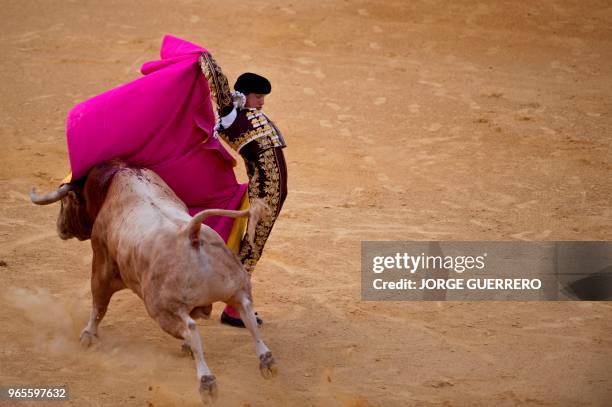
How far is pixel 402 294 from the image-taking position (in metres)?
7.34

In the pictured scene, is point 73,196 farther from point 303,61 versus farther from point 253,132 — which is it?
point 303,61

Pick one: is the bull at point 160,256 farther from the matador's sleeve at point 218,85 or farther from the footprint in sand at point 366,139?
the footprint in sand at point 366,139

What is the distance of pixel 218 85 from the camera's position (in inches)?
239

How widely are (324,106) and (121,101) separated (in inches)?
210

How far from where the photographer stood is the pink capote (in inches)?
244

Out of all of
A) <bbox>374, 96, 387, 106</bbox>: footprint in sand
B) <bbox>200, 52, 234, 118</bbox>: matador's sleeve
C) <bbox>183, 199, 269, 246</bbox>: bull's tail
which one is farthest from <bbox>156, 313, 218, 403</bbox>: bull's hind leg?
<bbox>374, 96, 387, 106</bbox>: footprint in sand

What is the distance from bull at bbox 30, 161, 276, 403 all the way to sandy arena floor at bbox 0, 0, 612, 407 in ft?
1.72

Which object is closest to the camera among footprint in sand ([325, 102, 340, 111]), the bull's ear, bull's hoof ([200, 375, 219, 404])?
bull's hoof ([200, 375, 219, 404])

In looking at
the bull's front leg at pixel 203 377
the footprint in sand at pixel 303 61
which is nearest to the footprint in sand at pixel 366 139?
the footprint in sand at pixel 303 61

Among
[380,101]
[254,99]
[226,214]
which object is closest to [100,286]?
[226,214]

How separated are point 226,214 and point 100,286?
121 cm

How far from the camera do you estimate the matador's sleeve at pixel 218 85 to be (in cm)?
607

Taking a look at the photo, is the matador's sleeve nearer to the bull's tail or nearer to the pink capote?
the pink capote

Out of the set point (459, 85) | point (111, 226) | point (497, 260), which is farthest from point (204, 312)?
point (459, 85)
